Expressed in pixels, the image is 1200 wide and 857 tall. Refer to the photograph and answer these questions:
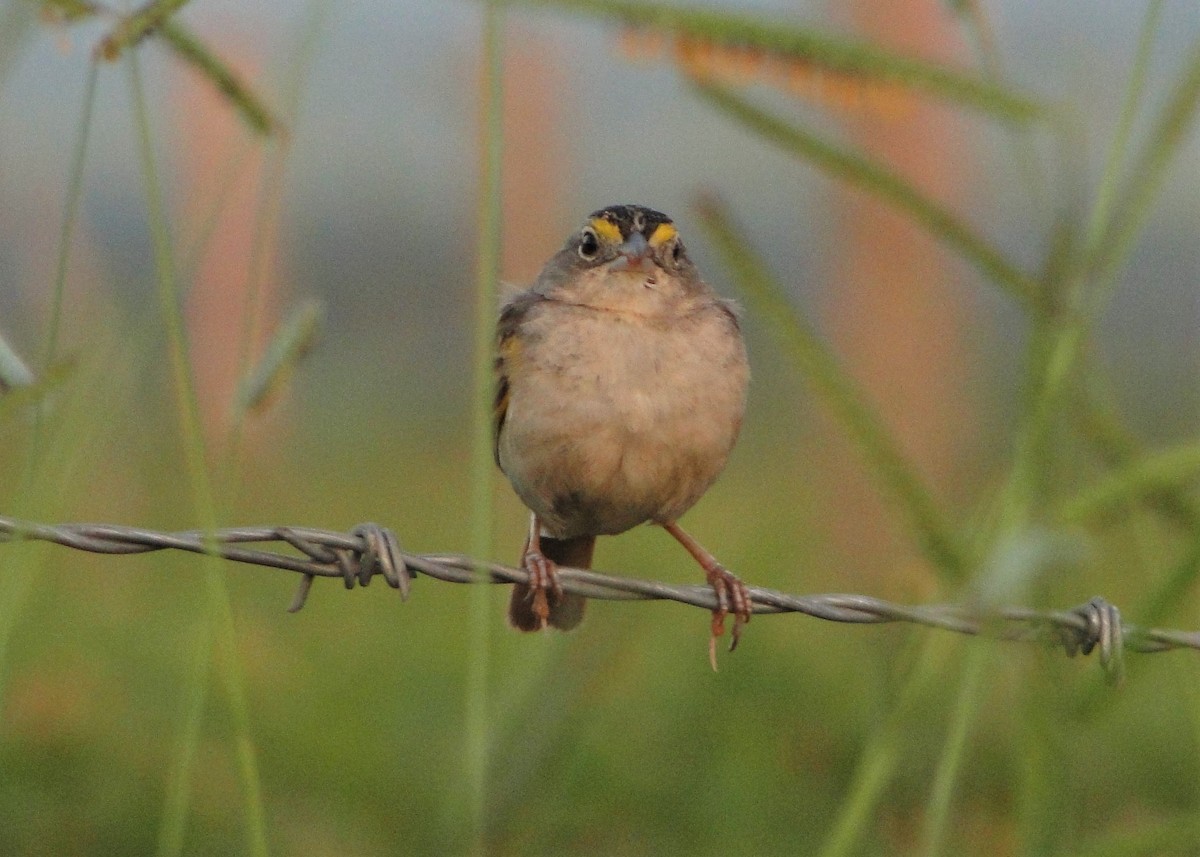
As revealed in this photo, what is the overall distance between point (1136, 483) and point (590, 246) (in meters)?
2.44

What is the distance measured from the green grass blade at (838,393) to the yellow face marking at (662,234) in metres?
2.26

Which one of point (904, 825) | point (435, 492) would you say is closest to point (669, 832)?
point (904, 825)

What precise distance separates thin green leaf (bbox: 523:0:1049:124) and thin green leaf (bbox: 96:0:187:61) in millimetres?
740

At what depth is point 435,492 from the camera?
1253cm

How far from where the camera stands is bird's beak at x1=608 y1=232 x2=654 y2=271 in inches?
178

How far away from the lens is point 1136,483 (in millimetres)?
2426

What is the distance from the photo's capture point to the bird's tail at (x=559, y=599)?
4664 mm

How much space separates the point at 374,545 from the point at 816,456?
1066cm

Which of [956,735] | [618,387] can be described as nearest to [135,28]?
[956,735]

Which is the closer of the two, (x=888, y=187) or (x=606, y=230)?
(x=888, y=187)

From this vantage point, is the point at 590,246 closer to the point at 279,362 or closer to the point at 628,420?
the point at 628,420

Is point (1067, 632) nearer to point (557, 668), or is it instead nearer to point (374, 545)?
point (557, 668)

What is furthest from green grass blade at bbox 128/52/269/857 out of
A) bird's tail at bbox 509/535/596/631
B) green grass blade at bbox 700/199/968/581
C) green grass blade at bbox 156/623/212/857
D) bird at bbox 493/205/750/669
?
bird's tail at bbox 509/535/596/631

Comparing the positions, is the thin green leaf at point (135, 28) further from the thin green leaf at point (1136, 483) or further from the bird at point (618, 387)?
the bird at point (618, 387)
